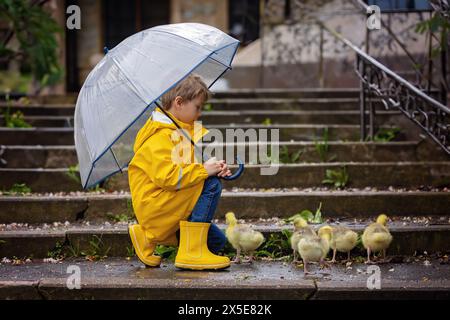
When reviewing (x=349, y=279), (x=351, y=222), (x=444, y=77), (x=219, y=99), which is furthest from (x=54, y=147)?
(x=444, y=77)

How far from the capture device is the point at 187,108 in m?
4.28

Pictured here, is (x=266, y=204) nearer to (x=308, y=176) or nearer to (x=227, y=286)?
(x=308, y=176)

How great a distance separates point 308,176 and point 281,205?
2.47 feet

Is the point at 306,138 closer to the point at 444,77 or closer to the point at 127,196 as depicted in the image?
the point at 444,77

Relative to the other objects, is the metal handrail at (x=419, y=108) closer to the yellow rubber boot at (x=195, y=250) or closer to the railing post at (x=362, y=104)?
the railing post at (x=362, y=104)

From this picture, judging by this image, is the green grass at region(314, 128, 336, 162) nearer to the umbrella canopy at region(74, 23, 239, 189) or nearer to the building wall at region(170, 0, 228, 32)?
the umbrella canopy at region(74, 23, 239, 189)

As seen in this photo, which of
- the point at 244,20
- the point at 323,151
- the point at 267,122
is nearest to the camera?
the point at 323,151

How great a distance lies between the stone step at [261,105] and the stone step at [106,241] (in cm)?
342

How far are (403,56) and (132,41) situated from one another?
240 inches

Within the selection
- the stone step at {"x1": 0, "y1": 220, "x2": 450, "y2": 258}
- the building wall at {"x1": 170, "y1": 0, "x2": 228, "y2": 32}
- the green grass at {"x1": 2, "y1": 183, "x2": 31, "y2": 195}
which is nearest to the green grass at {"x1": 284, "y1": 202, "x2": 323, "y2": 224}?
the stone step at {"x1": 0, "y1": 220, "x2": 450, "y2": 258}

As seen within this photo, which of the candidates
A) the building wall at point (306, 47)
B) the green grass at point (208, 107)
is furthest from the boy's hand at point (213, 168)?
the building wall at point (306, 47)

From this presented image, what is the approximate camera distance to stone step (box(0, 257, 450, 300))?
3.96 metres

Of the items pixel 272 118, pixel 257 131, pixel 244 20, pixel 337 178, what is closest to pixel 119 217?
pixel 337 178

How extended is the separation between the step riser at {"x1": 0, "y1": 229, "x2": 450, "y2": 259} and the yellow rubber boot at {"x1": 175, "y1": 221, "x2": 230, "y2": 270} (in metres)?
0.70
